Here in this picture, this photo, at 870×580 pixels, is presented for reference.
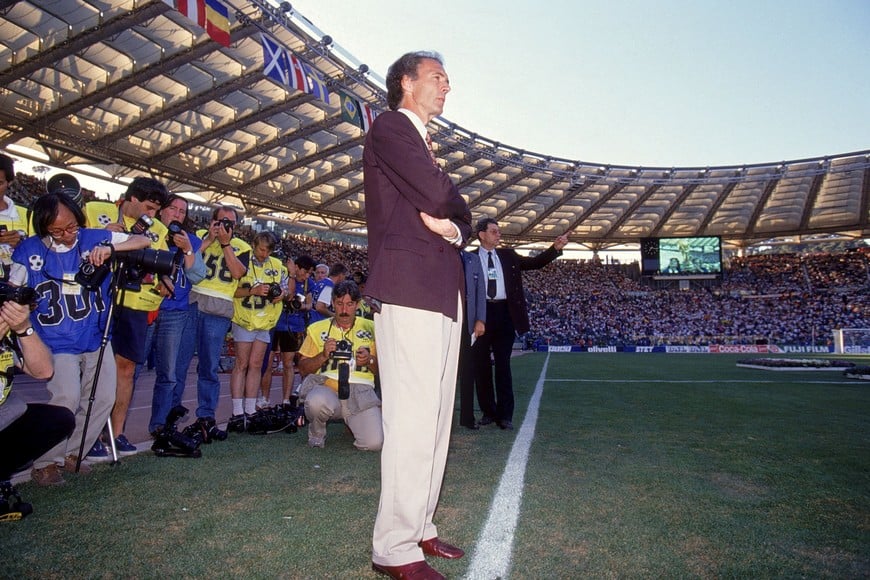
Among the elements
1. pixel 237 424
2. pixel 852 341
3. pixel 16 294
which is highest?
pixel 16 294

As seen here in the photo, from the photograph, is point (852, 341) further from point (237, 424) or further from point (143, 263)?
point (143, 263)

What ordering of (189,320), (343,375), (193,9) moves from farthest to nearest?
(193,9) → (189,320) → (343,375)

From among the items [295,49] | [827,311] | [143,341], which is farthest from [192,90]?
[827,311]

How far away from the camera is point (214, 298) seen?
5148 mm

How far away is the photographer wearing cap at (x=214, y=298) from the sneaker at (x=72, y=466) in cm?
122

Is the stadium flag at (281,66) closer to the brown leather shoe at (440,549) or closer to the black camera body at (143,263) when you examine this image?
the black camera body at (143,263)

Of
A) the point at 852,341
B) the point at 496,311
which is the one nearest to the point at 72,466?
the point at 496,311

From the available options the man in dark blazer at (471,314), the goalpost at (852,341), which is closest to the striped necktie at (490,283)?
the man in dark blazer at (471,314)

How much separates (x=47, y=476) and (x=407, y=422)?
2.44 metres

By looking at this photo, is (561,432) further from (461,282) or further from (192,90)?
(192,90)

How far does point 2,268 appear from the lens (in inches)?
132

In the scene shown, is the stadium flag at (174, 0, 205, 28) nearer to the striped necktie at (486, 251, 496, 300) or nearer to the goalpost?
the striped necktie at (486, 251, 496, 300)

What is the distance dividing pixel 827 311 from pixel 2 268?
42815mm

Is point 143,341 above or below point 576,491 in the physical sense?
above
